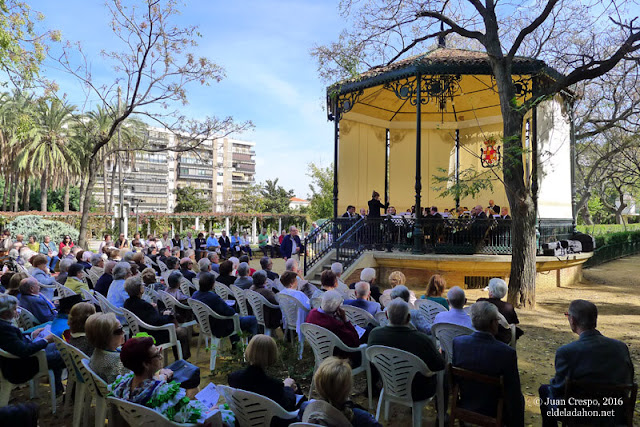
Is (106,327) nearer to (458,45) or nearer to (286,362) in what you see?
(286,362)

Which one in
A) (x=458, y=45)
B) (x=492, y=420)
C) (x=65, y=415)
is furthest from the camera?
(x=458, y=45)

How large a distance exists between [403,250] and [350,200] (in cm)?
492

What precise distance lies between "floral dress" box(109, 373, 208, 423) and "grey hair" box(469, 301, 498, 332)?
1856 mm

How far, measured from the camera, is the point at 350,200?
49.0 feet

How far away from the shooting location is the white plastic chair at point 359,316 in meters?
4.50

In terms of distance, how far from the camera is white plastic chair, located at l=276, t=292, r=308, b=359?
16.8ft

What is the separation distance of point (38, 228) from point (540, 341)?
18.5m

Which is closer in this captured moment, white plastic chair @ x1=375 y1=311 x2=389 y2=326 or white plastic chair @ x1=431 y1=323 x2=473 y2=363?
white plastic chair @ x1=431 y1=323 x2=473 y2=363

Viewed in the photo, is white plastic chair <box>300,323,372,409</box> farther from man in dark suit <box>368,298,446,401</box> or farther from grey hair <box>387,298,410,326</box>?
grey hair <box>387,298,410,326</box>

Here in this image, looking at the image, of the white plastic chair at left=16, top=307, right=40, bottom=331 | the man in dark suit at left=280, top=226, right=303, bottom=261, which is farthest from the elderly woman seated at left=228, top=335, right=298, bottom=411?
the man in dark suit at left=280, top=226, right=303, bottom=261

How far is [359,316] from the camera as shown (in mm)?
4586

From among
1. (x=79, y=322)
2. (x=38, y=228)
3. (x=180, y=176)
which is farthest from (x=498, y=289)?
(x=180, y=176)

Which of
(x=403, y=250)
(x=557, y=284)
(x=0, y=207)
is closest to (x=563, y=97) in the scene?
(x=557, y=284)

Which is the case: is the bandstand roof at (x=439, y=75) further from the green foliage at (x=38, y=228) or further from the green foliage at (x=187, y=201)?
the green foliage at (x=187, y=201)
